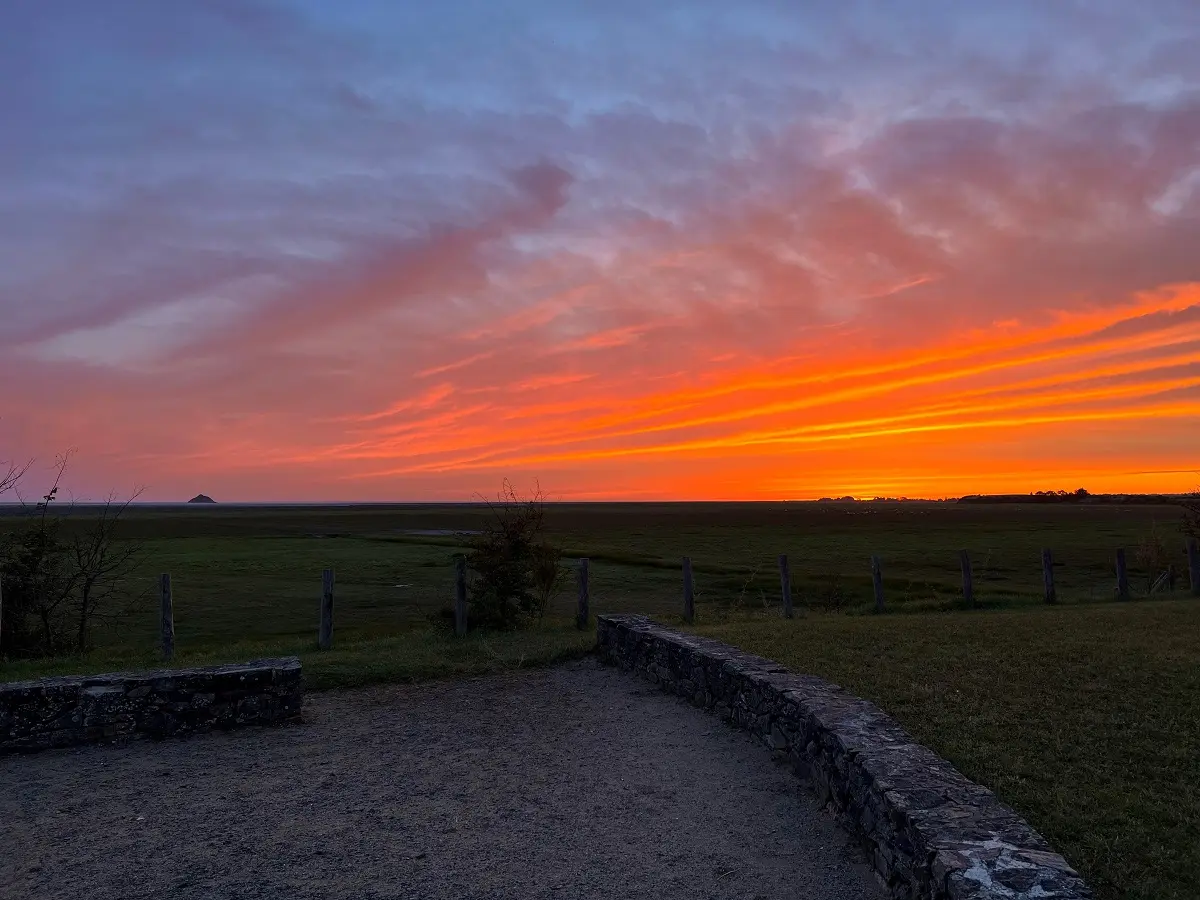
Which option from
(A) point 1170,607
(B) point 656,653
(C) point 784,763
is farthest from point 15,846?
(A) point 1170,607

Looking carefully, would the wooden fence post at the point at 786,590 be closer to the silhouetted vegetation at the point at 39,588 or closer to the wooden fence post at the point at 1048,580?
the wooden fence post at the point at 1048,580

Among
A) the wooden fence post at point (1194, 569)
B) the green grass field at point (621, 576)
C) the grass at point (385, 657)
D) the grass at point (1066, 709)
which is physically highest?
the wooden fence post at point (1194, 569)

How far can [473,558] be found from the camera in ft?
57.0

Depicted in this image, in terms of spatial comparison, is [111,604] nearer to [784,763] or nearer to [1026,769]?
[784,763]

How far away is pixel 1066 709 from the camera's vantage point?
29.5ft

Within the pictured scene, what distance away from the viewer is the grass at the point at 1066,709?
5723mm

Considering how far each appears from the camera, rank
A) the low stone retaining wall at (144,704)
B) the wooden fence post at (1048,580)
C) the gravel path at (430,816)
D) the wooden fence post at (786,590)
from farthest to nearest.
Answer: the wooden fence post at (1048,580)
the wooden fence post at (786,590)
the low stone retaining wall at (144,704)
the gravel path at (430,816)

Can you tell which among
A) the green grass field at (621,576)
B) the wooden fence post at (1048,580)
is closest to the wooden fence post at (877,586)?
the green grass field at (621,576)

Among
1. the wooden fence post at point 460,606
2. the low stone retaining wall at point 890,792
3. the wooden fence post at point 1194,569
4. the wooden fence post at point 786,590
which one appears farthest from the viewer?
the wooden fence post at point 1194,569

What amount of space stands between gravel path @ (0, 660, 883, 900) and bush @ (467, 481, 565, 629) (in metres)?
6.78

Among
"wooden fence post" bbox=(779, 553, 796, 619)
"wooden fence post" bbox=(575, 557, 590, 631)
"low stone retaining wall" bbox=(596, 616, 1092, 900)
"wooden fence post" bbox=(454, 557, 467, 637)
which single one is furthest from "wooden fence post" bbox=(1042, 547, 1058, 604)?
"wooden fence post" bbox=(454, 557, 467, 637)

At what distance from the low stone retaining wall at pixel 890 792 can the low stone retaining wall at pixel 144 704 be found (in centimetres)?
529

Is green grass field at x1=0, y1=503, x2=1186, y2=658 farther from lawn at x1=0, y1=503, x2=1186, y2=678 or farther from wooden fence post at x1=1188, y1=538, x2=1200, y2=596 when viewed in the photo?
wooden fence post at x1=1188, y1=538, x2=1200, y2=596

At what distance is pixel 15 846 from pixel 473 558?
11151 mm
